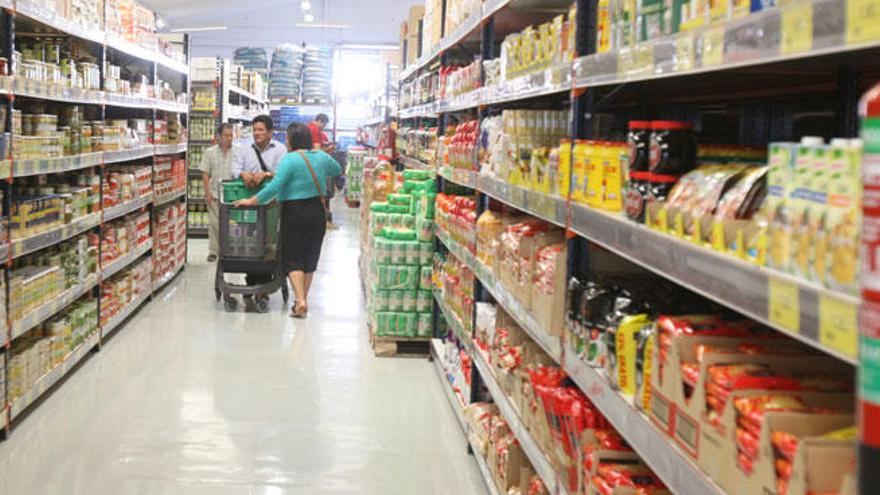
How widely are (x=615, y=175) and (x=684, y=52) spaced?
66cm

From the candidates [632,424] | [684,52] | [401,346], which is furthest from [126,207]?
[684,52]

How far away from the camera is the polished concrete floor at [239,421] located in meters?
4.39

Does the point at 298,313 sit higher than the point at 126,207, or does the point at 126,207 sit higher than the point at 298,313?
the point at 126,207

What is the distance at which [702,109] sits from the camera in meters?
3.57

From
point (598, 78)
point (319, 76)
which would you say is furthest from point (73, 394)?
point (319, 76)

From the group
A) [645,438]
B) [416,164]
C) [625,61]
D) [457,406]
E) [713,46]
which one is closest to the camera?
[713,46]

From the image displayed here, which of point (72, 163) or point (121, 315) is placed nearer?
point (72, 163)

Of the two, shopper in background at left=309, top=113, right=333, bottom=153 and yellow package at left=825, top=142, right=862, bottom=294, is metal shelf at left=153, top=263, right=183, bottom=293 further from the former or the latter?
yellow package at left=825, top=142, right=862, bottom=294

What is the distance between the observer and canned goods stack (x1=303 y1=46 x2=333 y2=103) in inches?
797

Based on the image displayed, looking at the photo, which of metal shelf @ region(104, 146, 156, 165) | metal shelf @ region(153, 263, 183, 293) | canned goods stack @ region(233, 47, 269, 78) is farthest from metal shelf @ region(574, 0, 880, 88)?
canned goods stack @ region(233, 47, 269, 78)

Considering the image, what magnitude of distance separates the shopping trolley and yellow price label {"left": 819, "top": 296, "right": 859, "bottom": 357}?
7155 mm

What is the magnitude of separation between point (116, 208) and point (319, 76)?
44.1 ft

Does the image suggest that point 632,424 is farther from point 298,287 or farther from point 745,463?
point 298,287

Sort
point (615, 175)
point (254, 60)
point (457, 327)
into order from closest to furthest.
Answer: point (615, 175) < point (457, 327) < point (254, 60)
